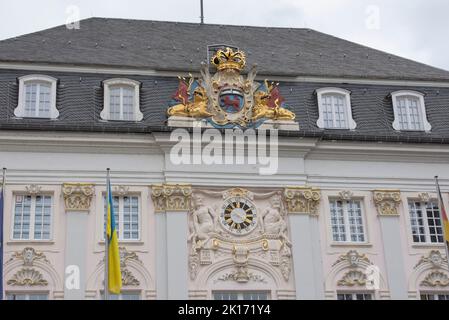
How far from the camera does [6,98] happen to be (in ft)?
97.7

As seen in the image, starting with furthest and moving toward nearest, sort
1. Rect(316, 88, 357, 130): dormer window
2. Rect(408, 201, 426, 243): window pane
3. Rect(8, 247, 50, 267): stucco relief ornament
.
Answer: Rect(316, 88, 357, 130): dormer window, Rect(408, 201, 426, 243): window pane, Rect(8, 247, 50, 267): stucco relief ornament

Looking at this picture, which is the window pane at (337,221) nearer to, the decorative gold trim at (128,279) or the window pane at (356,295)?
the window pane at (356,295)

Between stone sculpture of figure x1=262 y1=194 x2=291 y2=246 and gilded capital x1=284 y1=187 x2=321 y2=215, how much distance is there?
13.5 inches

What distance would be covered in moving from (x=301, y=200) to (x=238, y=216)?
218 centimetres

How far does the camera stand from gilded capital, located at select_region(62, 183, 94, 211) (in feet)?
93.4

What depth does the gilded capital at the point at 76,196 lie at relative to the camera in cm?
2845

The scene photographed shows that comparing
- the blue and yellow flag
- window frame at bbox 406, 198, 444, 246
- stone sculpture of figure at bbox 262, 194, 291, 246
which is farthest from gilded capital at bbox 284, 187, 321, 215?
the blue and yellow flag

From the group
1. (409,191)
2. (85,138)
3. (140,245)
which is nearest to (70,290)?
(140,245)

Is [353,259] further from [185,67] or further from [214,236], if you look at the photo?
[185,67]

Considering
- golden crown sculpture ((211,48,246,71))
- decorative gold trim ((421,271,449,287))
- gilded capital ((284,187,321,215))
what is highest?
golden crown sculpture ((211,48,246,71))

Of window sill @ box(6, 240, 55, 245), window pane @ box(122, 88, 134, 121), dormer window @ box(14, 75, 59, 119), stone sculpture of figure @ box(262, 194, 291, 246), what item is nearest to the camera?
window sill @ box(6, 240, 55, 245)

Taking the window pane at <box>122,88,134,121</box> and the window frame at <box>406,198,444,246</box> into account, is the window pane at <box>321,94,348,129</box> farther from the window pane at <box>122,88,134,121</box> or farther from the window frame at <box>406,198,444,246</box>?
the window pane at <box>122,88,134,121</box>

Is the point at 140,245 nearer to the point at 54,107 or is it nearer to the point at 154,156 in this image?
the point at 154,156

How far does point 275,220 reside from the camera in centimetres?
2945
